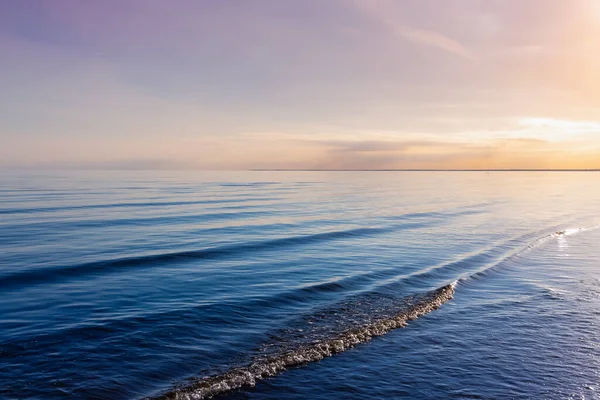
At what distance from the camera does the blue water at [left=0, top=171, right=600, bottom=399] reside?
11828 millimetres

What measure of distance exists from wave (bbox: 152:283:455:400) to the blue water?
6cm

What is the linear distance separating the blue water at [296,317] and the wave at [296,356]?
55 mm

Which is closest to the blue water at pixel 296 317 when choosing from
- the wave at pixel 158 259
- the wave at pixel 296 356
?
the wave at pixel 296 356

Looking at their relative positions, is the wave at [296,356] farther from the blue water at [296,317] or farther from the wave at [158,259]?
the wave at [158,259]

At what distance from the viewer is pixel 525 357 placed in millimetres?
13312

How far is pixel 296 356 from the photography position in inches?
528

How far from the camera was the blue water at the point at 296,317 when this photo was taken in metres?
11.8

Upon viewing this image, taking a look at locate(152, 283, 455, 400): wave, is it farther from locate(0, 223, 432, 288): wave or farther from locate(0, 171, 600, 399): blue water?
locate(0, 223, 432, 288): wave

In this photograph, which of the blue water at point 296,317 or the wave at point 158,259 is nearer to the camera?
the blue water at point 296,317

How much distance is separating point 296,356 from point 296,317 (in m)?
4.00

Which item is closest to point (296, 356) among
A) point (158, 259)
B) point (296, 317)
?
point (296, 317)

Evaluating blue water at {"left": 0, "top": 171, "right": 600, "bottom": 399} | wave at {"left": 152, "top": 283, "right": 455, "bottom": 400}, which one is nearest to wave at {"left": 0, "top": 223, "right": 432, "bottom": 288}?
blue water at {"left": 0, "top": 171, "right": 600, "bottom": 399}

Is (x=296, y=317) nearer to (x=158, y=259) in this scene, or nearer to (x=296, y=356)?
(x=296, y=356)

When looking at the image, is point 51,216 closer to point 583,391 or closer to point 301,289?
point 301,289
